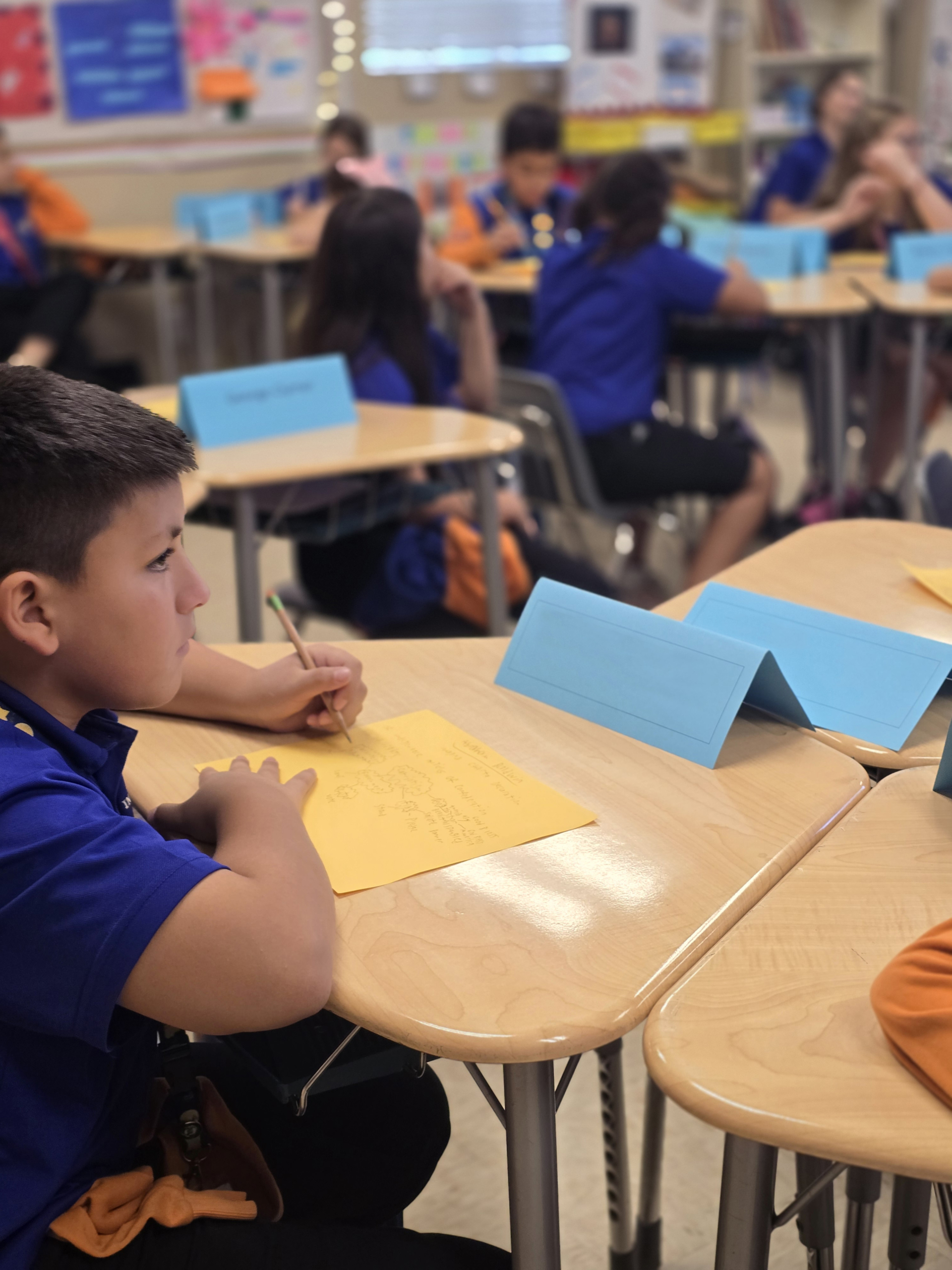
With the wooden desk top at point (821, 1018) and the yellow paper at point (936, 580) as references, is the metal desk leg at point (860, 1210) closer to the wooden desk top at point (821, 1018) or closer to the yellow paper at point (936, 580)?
the wooden desk top at point (821, 1018)

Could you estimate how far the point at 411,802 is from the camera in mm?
995

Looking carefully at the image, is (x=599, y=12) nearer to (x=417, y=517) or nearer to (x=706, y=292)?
(x=706, y=292)

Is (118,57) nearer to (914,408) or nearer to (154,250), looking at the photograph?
(154,250)

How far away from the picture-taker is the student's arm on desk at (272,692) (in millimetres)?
1115

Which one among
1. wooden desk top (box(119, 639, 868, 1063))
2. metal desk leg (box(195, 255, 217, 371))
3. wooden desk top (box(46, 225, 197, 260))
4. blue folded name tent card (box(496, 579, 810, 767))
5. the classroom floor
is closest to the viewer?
wooden desk top (box(119, 639, 868, 1063))

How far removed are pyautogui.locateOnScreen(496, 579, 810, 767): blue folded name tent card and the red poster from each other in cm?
515

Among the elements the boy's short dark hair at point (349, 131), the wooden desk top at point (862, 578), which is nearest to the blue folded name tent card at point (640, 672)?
the wooden desk top at point (862, 578)

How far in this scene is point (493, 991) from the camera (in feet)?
2.53

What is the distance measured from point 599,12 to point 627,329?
402 cm

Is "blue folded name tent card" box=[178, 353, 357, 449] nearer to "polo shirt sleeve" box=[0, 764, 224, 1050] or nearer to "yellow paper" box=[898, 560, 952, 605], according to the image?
"yellow paper" box=[898, 560, 952, 605]

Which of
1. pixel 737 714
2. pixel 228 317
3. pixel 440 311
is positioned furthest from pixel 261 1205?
pixel 228 317

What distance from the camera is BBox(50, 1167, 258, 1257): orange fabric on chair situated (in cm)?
80

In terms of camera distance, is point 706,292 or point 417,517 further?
point 706,292

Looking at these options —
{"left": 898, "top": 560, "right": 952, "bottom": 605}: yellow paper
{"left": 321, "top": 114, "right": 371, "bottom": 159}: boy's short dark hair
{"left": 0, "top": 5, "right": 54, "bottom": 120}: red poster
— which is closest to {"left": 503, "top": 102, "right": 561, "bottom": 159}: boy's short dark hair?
{"left": 321, "top": 114, "right": 371, "bottom": 159}: boy's short dark hair
